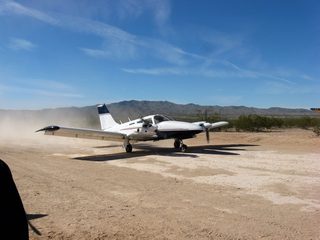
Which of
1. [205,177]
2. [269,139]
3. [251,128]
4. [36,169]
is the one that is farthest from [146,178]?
[251,128]

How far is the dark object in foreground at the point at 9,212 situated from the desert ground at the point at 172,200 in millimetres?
4809

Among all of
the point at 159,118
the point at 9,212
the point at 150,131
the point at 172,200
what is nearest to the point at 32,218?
the point at 172,200

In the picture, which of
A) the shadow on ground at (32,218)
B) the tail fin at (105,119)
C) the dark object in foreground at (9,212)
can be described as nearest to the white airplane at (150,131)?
the tail fin at (105,119)

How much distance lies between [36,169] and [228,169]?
22.7ft

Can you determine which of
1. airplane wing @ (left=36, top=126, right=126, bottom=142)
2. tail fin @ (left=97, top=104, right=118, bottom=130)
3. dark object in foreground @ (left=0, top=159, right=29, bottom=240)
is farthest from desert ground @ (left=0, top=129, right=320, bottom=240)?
tail fin @ (left=97, top=104, right=118, bottom=130)

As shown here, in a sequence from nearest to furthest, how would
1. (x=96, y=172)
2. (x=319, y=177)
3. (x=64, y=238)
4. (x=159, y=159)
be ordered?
(x=64, y=238) → (x=319, y=177) → (x=96, y=172) → (x=159, y=159)

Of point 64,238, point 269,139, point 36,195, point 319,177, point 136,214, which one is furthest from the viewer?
point 269,139

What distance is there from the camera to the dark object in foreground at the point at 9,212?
5.27ft

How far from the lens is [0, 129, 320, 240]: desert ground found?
6.57 metres

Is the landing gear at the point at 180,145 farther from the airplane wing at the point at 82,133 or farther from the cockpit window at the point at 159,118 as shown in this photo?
the airplane wing at the point at 82,133

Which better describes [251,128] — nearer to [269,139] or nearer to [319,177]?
[269,139]

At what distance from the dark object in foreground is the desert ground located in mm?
4809

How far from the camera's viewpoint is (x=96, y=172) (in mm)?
13633

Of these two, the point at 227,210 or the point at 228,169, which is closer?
the point at 227,210
